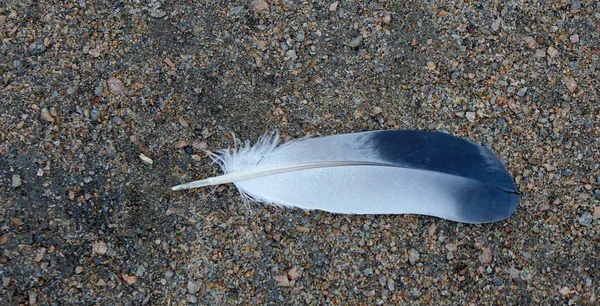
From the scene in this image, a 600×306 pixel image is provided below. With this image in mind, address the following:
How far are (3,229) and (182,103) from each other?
2.89ft

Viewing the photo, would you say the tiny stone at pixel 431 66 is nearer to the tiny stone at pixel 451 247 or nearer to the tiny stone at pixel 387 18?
the tiny stone at pixel 387 18

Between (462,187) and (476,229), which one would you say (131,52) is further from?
(476,229)

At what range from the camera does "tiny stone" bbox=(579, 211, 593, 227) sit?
2271 mm

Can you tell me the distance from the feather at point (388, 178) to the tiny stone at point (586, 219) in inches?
13.0

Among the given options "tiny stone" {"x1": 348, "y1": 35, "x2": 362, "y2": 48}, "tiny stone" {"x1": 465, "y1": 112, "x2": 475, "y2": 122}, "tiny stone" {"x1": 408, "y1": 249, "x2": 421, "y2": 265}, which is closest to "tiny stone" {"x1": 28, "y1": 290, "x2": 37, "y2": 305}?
"tiny stone" {"x1": 408, "y1": 249, "x2": 421, "y2": 265}

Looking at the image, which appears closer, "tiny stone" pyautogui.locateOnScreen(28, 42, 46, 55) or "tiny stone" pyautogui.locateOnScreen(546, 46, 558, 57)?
"tiny stone" pyautogui.locateOnScreen(28, 42, 46, 55)

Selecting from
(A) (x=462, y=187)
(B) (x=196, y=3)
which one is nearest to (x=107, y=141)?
(B) (x=196, y=3)

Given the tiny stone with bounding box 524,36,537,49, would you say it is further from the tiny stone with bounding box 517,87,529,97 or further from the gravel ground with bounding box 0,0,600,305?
the tiny stone with bounding box 517,87,529,97

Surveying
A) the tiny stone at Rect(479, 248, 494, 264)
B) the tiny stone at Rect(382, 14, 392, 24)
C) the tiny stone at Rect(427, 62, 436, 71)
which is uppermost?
the tiny stone at Rect(382, 14, 392, 24)

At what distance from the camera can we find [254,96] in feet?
7.68

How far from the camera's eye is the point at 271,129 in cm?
232

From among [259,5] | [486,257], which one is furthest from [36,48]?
[486,257]

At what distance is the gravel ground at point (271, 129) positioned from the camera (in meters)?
2.18

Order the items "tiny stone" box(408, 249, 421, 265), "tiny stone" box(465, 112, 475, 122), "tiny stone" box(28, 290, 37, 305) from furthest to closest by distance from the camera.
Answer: "tiny stone" box(465, 112, 475, 122), "tiny stone" box(408, 249, 421, 265), "tiny stone" box(28, 290, 37, 305)
